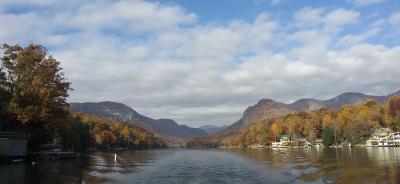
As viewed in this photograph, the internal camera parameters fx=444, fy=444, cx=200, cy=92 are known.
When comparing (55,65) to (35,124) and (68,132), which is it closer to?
(35,124)

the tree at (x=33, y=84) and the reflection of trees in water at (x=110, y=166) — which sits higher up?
the tree at (x=33, y=84)

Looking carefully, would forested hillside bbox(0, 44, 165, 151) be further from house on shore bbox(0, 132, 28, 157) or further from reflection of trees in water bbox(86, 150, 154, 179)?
reflection of trees in water bbox(86, 150, 154, 179)

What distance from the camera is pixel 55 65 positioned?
282 feet

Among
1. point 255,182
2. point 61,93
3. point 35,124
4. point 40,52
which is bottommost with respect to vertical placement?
point 255,182

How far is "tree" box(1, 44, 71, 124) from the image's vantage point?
8038 cm

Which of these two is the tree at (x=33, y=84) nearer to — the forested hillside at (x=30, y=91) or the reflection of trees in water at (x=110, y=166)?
the forested hillside at (x=30, y=91)

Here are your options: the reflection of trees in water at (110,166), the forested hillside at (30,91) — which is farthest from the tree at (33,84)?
the reflection of trees in water at (110,166)

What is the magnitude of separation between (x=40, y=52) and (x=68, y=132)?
59593 millimetres

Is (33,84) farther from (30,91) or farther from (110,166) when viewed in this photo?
(110,166)

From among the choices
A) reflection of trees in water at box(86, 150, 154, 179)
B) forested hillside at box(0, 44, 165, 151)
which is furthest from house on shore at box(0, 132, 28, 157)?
reflection of trees in water at box(86, 150, 154, 179)

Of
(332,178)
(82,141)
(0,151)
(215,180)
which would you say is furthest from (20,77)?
(82,141)

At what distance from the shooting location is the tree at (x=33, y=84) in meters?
80.4

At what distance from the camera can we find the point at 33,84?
3246 inches

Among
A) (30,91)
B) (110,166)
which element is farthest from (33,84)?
(110,166)
